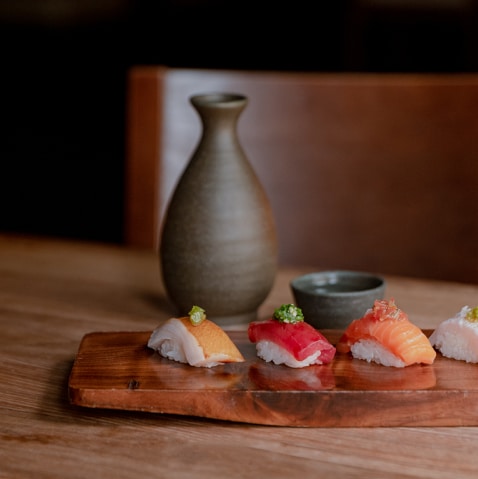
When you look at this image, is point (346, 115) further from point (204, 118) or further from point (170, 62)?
point (170, 62)

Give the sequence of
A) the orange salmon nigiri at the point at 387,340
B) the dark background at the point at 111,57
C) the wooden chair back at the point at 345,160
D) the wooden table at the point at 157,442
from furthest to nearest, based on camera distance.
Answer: the dark background at the point at 111,57 → the wooden chair back at the point at 345,160 → the orange salmon nigiri at the point at 387,340 → the wooden table at the point at 157,442

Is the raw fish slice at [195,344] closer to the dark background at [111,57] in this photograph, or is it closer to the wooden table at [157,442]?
the wooden table at [157,442]

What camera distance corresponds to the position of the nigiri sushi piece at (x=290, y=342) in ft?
3.48

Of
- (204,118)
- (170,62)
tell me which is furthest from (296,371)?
(170,62)

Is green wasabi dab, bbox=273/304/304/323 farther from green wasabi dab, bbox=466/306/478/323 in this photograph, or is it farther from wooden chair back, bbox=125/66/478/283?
wooden chair back, bbox=125/66/478/283

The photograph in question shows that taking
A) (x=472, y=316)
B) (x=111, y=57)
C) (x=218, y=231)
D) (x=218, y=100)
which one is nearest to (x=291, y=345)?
(x=472, y=316)

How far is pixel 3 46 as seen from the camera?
388cm

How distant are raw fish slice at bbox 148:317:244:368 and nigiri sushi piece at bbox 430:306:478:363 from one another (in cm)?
24

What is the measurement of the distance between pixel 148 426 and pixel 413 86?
1090 millimetres

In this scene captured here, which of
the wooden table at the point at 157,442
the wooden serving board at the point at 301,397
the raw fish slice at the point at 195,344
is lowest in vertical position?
the wooden table at the point at 157,442

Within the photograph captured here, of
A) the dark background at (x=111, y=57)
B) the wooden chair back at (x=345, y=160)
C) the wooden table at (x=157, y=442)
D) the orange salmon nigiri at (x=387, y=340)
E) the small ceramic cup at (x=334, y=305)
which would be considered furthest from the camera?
the dark background at (x=111, y=57)

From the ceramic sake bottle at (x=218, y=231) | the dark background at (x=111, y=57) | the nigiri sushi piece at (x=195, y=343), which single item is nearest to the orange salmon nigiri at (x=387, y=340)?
the nigiri sushi piece at (x=195, y=343)

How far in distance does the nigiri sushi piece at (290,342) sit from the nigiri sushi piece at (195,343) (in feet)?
0.11

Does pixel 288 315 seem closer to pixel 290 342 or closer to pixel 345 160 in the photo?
pixel 290 342
